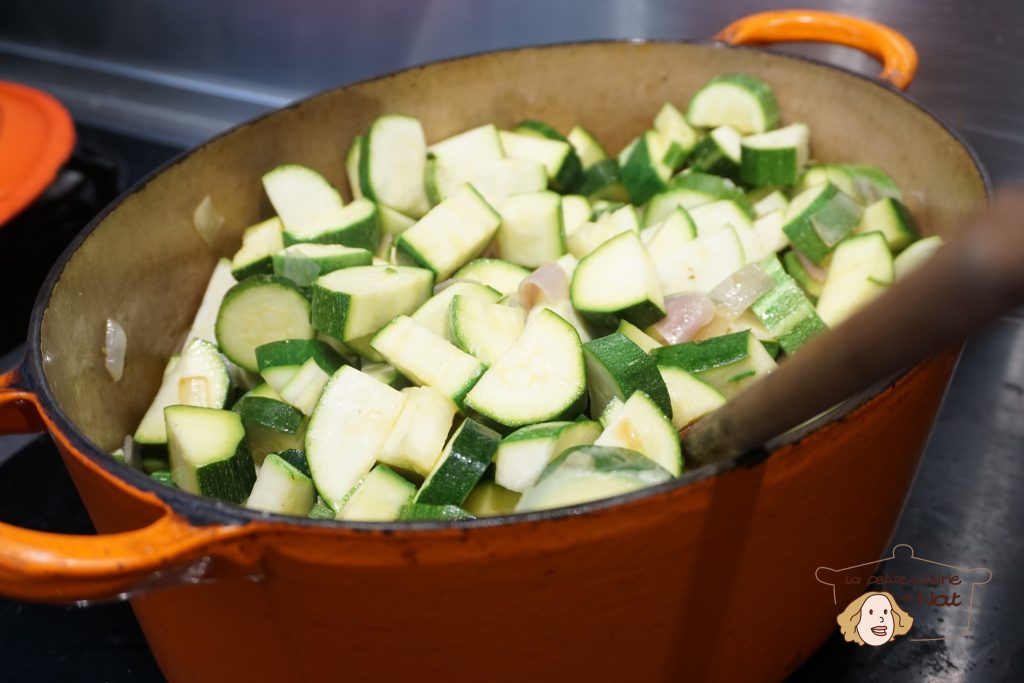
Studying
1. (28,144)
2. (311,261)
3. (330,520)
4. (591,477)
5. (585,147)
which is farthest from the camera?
(28,144)

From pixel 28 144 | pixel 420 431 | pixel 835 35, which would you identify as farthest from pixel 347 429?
pixel 28 144

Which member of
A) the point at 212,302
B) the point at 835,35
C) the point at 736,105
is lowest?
the point at 212,302

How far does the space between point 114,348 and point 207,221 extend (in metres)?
0.26

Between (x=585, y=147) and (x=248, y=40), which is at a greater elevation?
(x=585, y=147)

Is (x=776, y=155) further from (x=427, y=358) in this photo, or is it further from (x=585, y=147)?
(x=427, y=358)

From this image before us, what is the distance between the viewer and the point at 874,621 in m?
1.08

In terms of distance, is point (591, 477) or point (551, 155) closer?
point (591, 477)

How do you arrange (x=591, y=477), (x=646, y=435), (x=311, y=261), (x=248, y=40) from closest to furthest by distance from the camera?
(x=591, y=477)
(x=646, y=435)
(x=311, y=261)
(x=248, y=40)

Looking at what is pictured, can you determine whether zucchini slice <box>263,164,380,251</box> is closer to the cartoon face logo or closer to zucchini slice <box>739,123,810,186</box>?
zucchini slice <box>739,123,810,186</box>

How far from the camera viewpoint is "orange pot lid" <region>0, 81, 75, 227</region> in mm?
1669

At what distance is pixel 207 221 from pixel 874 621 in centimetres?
108

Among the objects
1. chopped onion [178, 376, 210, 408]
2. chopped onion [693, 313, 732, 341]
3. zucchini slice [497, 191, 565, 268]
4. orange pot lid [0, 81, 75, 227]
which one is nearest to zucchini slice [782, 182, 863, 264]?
chopped onion [693, 313, 732, 341]

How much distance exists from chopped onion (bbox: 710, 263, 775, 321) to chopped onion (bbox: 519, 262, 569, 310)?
0.69 feet

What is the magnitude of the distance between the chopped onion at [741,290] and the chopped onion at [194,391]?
0.71 meters
